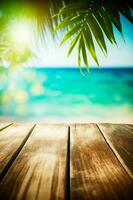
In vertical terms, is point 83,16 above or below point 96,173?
above

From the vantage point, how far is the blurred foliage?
856 millimetres

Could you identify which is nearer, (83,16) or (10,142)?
(83,16)

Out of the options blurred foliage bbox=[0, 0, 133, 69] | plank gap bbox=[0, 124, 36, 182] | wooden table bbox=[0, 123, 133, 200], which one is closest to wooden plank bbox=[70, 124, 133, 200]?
wooden table bbox=[0, 123, 133, 200]

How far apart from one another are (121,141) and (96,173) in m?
0.40

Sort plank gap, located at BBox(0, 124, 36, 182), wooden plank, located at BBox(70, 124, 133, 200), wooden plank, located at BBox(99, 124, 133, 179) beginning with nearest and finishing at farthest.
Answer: wooden plank, located at BBox(70, 124, 133, 200), plank gap, located at BBox(0, 124, 36, 182), wooden plank, located at BBox(99, 124, 133, 179)

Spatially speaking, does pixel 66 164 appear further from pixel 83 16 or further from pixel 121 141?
pixel 83 16

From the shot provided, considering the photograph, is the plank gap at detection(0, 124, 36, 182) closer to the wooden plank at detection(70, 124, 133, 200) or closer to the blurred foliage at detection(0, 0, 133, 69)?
the wooden plank at detection(70, 124, 133, 200)

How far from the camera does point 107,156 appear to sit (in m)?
0.86

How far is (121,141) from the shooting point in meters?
1.08

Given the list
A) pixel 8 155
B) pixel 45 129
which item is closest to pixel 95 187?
pixel 8 155

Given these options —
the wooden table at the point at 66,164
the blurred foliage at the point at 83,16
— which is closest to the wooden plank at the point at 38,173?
the wooden table at the point at 66,164

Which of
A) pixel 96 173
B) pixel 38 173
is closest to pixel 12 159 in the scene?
pixel 38 173

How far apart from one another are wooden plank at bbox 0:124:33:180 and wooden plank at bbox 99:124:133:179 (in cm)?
38

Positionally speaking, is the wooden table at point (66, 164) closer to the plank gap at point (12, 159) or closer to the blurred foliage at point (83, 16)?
the plank gap at point (12, 159)
